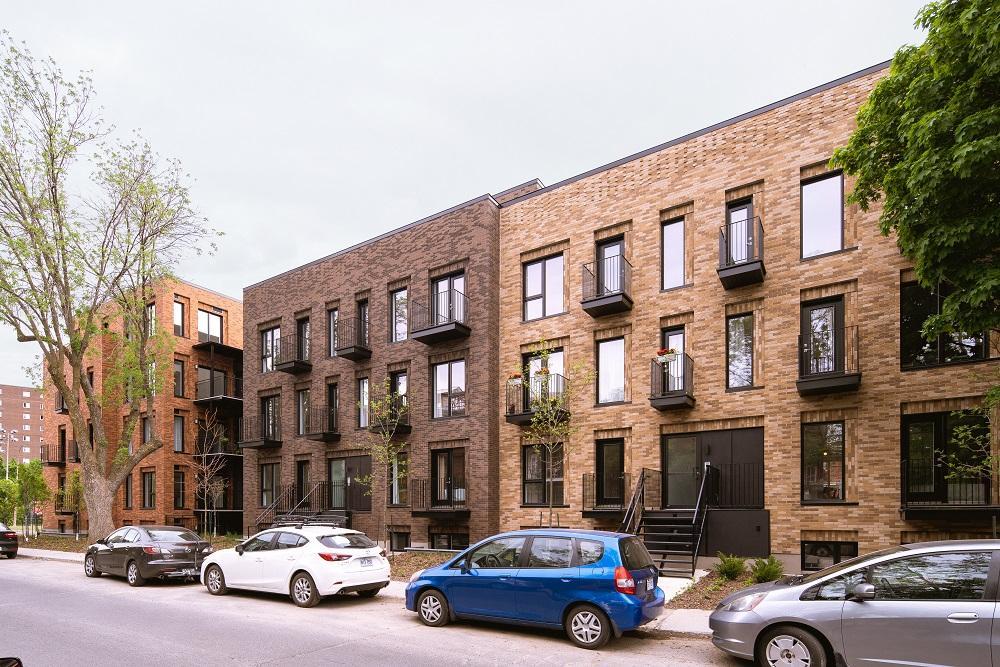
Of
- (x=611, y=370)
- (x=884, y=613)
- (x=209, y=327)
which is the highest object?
(x=209, y=327)

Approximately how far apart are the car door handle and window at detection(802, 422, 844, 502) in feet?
28.1

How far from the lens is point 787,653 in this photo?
24.0ft

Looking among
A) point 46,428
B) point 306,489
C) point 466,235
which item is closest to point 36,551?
point 306,489

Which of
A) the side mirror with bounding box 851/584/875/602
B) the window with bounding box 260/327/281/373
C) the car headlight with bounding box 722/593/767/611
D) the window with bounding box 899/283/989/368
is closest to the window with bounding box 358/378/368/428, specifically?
the window with bounding box 260/327/281/373

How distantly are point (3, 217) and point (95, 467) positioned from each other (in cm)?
894

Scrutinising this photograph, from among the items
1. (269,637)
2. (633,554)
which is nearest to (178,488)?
(269,637)

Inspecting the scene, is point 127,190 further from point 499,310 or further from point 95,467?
point 499,310

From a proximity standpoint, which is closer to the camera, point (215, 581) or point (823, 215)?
point (215, 581)

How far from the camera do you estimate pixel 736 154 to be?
55.2ft

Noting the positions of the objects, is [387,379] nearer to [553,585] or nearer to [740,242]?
[740,242]

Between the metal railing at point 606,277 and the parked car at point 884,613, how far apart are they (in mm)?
11316

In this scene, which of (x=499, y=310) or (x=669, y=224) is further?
(x=499, y=310)

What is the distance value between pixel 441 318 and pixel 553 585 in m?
13.4

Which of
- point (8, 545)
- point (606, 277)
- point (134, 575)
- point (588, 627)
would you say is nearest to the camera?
point (588, 627)
